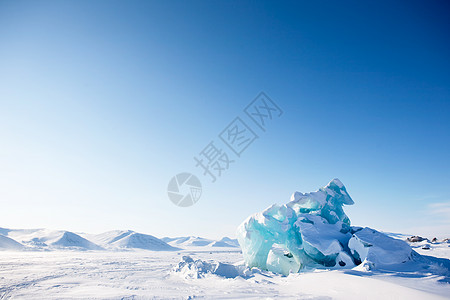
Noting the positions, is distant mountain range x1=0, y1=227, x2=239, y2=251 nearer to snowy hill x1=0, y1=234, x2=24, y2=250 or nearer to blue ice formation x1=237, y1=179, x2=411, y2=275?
snowy hill x1=0, y1=234, x2=24, y2=250

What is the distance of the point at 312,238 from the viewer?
887 centimetres

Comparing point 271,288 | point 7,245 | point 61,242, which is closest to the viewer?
point 271,288

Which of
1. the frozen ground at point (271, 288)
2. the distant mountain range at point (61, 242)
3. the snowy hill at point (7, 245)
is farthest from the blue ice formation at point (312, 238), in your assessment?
the distant mountain range at point (61, 242)

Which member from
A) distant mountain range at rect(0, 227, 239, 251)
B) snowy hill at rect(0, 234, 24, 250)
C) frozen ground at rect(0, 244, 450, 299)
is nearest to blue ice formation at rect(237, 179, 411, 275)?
frozen ground at rect(0, 244, 450, 299)

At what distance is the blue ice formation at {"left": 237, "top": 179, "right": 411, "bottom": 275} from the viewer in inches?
325

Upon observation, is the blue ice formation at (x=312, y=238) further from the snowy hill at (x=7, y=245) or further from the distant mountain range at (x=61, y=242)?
the distant mountain range at (x=61, y=242)

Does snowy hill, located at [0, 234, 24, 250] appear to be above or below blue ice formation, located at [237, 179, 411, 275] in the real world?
below

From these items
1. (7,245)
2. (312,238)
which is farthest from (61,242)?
(312,238)

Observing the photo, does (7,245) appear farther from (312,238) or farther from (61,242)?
(312,238)

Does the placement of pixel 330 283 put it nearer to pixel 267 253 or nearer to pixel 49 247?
pixel 267 253

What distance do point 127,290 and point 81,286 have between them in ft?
6.74

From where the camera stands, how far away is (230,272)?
8922 mm

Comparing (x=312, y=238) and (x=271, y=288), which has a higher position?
(x=312, y=238)

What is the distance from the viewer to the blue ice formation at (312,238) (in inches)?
325
